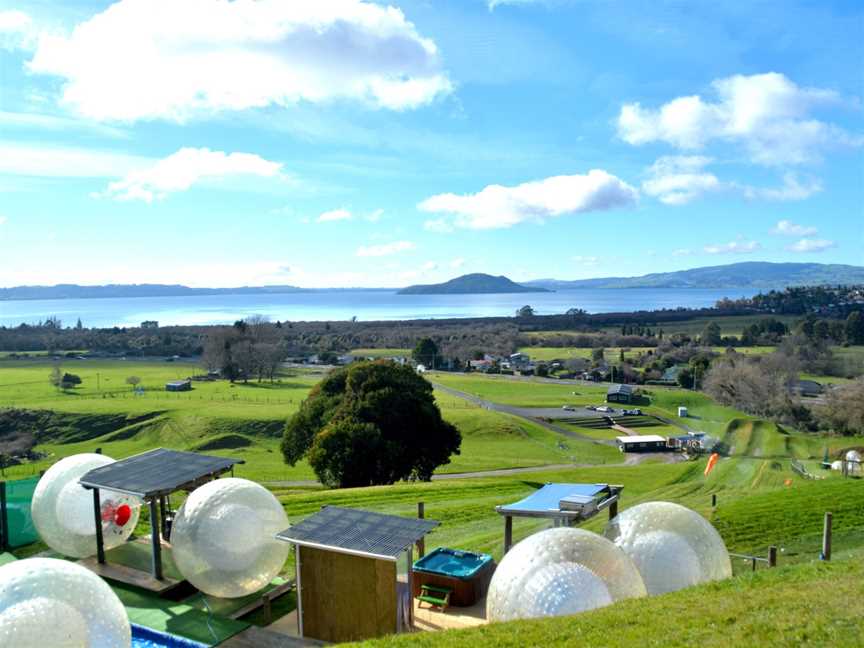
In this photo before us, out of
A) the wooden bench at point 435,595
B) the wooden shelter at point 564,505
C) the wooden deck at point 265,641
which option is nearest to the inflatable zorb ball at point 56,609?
the wooden deck at point 265,641

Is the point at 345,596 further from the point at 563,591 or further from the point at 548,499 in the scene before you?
the point at 548,499

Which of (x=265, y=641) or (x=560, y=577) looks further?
(x=265, y=641)

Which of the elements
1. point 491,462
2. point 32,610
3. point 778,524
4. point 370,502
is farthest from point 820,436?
point 32,610

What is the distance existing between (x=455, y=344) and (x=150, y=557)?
112242 millimetres

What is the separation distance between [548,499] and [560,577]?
3183 mm

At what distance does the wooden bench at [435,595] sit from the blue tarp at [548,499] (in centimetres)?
191

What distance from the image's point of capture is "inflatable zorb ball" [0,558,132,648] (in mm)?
7770

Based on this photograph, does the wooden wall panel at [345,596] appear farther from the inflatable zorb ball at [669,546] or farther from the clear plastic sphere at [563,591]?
the inflatable zorb ball at [669,546]

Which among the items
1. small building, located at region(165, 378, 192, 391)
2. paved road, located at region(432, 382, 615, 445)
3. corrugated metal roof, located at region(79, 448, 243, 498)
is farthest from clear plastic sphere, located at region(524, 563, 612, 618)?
small building, located at region(165, 378, 192, 391)

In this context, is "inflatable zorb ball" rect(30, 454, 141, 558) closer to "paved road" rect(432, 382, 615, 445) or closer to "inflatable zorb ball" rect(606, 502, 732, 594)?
"inflatable zorb ball" rect(606, 502, 732, 594)

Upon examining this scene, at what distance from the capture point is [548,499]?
11703 millimetres

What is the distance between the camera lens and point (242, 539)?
11.3m

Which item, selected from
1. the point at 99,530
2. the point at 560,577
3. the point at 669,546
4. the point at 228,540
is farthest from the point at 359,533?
the point at 99,530

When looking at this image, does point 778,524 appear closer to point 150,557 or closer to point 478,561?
point 478,561
